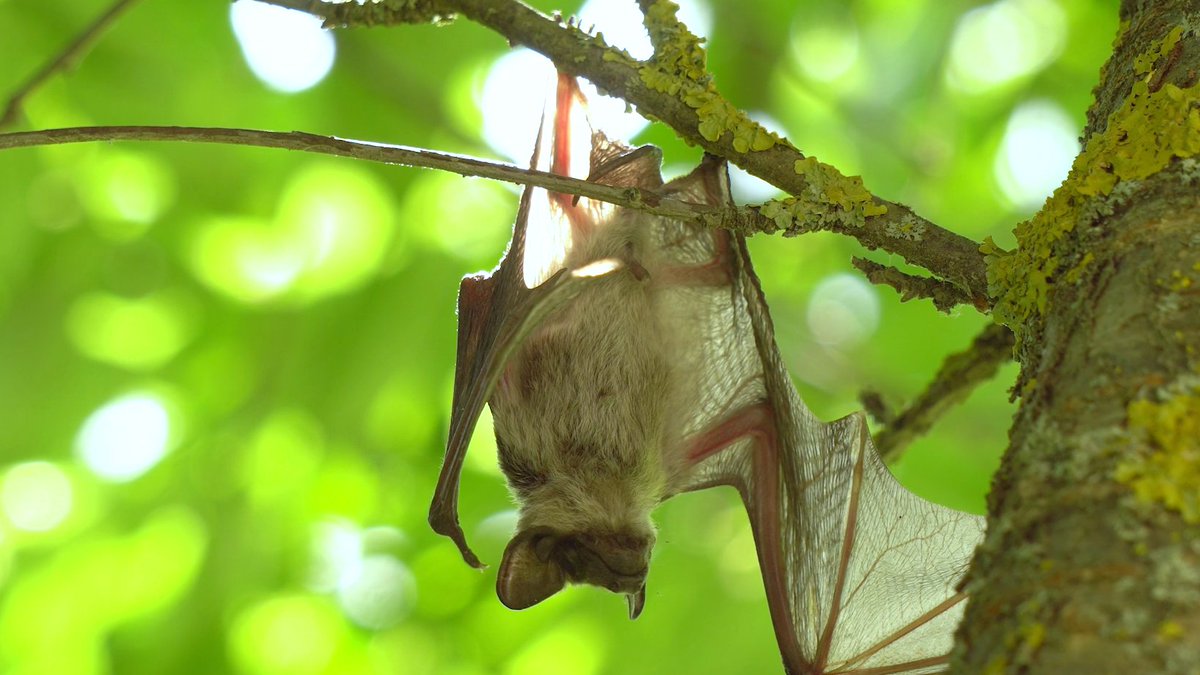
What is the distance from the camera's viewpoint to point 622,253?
5074 millimetres

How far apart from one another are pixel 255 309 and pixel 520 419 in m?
1.78

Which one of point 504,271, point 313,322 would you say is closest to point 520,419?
point 504,271

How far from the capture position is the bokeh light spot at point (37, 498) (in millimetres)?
6117

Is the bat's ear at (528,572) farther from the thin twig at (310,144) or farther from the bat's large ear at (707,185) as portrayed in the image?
the thin twig at (310,144)

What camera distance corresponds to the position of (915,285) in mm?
3250

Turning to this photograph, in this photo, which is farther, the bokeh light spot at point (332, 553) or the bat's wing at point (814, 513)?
the bokeh light spot at point (332, 553)

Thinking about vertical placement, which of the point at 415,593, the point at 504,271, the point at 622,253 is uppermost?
the point at 622,253

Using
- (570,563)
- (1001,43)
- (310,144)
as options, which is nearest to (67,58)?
(310,144)

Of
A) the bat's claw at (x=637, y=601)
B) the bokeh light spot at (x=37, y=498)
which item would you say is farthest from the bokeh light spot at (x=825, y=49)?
the bokeh light spot at (x=37, y=498)

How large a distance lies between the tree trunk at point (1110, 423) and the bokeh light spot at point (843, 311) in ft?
12.5

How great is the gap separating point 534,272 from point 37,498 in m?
3.49

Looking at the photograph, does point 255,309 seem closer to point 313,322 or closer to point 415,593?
point 313,322

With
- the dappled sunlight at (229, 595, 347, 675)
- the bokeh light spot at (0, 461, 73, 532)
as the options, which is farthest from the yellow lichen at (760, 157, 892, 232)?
the bokeh light spot at (0, 461, 73, 532)

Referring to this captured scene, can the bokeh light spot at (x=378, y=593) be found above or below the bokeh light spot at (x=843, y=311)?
below
